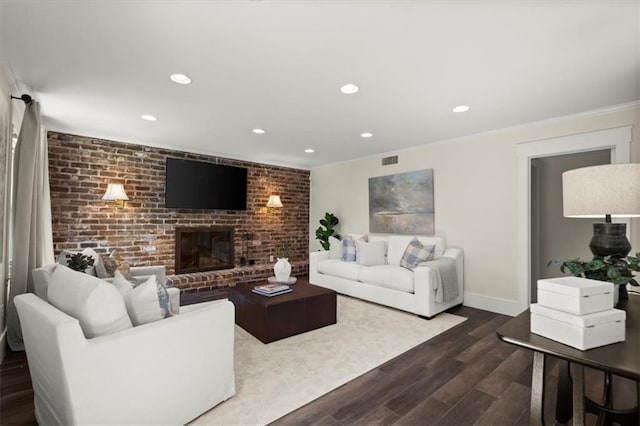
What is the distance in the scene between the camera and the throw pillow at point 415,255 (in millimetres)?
3928

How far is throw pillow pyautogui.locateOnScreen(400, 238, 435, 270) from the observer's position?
393 cm

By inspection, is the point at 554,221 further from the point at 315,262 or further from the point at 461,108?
the point at 315,262

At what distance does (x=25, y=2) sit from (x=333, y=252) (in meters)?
4.36

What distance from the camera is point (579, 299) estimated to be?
111 centimetres

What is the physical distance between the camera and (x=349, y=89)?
104 inches

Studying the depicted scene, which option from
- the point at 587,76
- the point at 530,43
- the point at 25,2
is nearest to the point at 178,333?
the point at 25,2

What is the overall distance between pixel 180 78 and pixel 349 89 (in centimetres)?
142

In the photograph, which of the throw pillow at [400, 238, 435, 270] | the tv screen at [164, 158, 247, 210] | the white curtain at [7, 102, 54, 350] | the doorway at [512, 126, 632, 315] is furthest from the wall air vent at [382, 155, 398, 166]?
Result: the white curtain at [7, 102, 54, 350]

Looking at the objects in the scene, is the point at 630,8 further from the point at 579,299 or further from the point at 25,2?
the point at 25,2

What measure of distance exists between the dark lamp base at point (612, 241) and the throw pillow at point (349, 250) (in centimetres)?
328

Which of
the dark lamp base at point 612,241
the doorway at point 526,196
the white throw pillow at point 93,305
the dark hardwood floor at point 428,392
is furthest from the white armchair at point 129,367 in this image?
the doorway at point 526,196

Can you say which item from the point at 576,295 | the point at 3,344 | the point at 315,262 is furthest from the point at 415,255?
the point at 3,344

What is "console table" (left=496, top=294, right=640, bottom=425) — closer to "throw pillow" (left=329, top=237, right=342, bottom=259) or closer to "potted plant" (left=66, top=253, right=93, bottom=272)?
"potted plant" (left=66, top=253, right=93, bottom=272)

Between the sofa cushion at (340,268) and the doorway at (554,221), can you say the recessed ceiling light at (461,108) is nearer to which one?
the doorway at (554,221)
